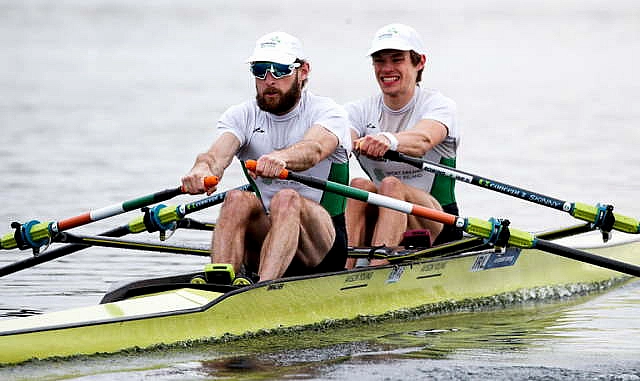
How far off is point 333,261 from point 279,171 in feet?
3.21

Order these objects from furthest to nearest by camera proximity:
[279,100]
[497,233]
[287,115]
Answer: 1. [497,233]
2. [287,115]
3. [279,100]

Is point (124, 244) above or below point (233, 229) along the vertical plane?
below

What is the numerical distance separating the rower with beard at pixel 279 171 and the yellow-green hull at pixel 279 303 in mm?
218

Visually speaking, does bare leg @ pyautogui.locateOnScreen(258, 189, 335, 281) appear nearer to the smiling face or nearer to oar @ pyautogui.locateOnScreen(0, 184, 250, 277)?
oar @ pyautogui.locateOnScreen(0, 184, 250, 277)

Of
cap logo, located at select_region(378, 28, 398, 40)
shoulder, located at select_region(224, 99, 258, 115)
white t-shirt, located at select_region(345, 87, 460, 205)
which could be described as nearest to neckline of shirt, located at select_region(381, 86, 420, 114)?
white t-shirt, located at select_region(345, 87, 460, 205)

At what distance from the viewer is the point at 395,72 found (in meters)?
10.4

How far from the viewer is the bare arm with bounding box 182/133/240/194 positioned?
337 inches

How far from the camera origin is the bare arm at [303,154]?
336 inches

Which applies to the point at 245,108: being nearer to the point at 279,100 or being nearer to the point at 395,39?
the point at 279,100

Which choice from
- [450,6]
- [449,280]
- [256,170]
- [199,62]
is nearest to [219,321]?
[256,170]

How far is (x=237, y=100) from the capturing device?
3041 cm

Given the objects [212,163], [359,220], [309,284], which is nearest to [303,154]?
[212,163]

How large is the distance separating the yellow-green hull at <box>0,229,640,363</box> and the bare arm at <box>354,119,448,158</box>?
0.83 meters

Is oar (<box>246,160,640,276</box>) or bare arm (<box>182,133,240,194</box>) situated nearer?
bare arm (<box>182,133,240,194</box>)
